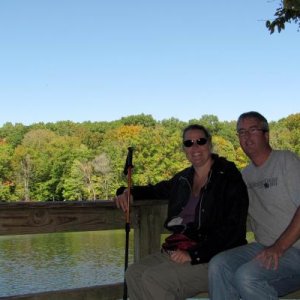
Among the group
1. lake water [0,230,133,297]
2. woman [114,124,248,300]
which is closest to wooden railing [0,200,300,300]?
woman [114,124,248,300]

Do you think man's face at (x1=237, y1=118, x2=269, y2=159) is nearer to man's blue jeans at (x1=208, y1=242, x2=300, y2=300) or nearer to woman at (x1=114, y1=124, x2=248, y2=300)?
woman at (x1=114, y1=124, x2=248, y2=300)

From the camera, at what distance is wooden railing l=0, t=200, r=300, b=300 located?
11.1ft

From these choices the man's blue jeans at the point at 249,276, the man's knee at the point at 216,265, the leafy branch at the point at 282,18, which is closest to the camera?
the man's blue jeans at the point at 249,276

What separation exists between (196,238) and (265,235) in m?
0.42

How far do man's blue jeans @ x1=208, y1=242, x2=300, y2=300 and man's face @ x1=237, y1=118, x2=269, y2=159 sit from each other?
2.00ft

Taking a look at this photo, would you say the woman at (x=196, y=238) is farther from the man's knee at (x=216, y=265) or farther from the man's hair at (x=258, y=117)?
the man's hair at (x=258, y=117)

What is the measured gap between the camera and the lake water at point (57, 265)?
68.5 ft

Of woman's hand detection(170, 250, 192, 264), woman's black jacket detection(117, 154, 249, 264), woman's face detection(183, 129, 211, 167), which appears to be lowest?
woman's hand detection(170, 250, 192, 264)

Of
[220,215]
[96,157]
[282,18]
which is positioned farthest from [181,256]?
[96,157]

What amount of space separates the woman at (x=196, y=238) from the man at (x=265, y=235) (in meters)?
0.10

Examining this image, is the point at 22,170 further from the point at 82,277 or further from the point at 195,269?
the point at 195,269

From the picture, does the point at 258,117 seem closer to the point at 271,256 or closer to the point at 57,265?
the point at 271,256

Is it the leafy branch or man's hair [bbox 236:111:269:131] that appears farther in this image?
the leafy branch

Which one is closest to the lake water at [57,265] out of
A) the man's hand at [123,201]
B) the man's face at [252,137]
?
the man's hand at [123,201]
